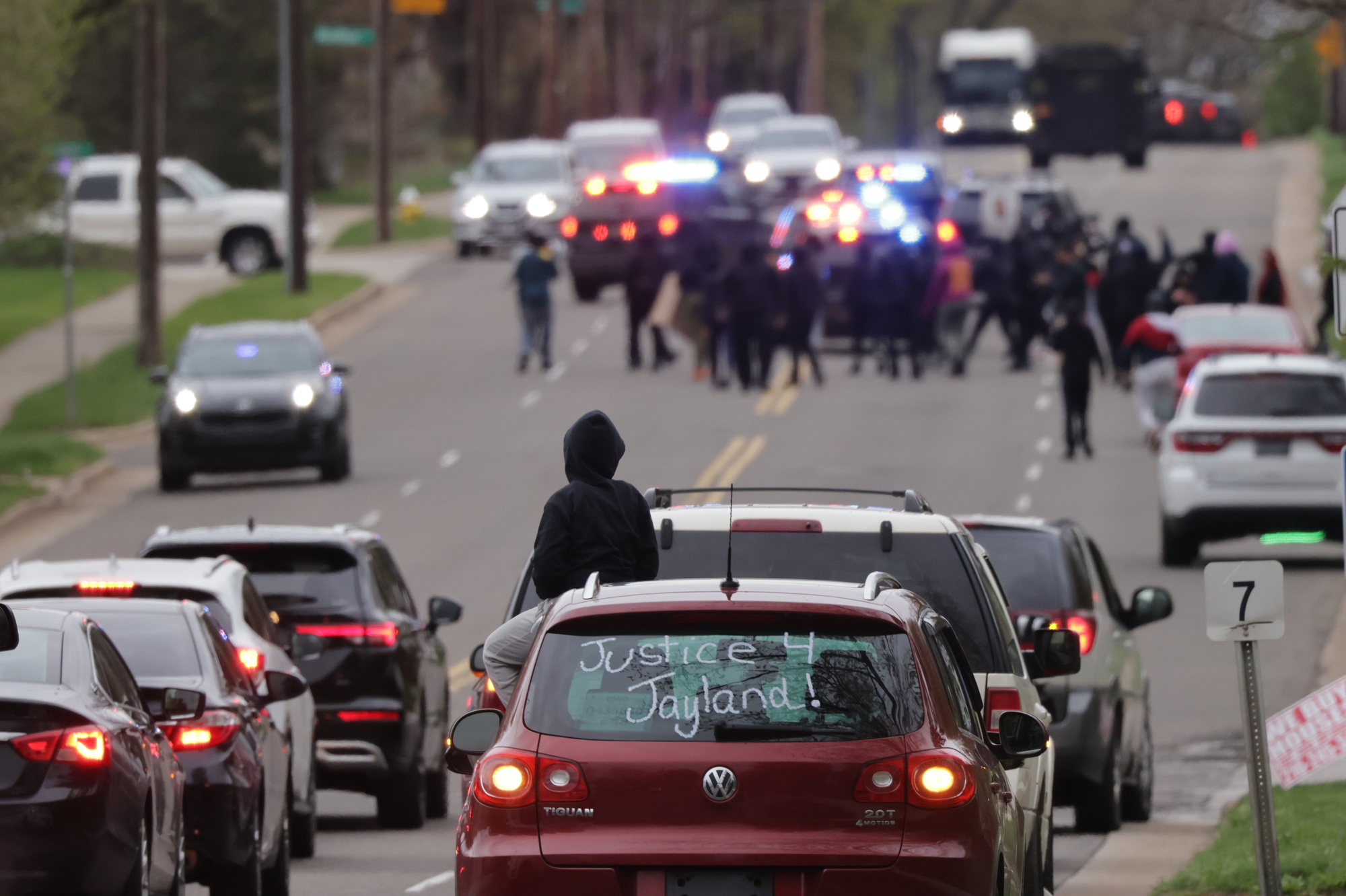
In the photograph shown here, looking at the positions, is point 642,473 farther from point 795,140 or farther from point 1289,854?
point 795,140

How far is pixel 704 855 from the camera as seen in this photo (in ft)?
23.4

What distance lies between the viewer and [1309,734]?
1183 cm

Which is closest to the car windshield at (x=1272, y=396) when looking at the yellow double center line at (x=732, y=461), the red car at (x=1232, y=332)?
the red car at (x=1232, y=332)

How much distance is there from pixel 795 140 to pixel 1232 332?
31.3m

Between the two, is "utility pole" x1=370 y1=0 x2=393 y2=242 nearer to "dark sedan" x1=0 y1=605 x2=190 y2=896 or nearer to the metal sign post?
"dark sedan" x1=0 y1=605 x2=190 y2=896

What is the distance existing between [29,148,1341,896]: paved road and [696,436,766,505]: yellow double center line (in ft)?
0.36

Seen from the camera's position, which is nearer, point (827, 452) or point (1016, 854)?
point (1016, 854)

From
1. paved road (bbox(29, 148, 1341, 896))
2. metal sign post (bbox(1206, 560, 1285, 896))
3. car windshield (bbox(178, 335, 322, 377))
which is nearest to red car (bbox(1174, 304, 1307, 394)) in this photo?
paved road (bbox(29, 148, 1341, 896))

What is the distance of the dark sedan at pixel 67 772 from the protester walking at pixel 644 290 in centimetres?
2828

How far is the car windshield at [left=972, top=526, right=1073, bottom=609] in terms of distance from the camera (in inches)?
551

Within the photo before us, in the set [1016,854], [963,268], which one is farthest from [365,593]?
[963,268]

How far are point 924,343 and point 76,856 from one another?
2997 centimetres

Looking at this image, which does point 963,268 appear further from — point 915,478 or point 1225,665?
point 1225,665

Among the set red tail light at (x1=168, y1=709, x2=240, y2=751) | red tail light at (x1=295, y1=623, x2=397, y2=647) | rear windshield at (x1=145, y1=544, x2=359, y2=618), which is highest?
red tail light at (x1=168, y1=709, x2=240, y2=751)
